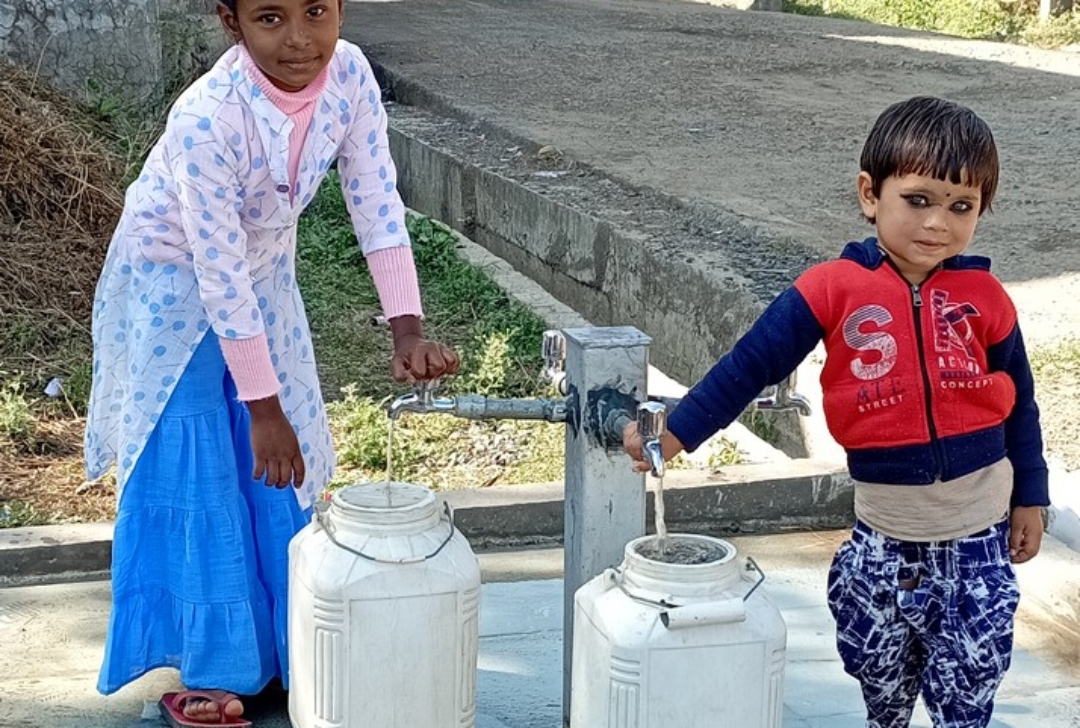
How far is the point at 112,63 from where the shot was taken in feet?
25.0

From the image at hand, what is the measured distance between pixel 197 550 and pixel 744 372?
3.30ft

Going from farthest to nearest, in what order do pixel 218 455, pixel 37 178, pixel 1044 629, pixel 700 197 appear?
1. pixel 700 197
2. pixel 37 178
3. pixel 1044 629
4. pixel 218 455

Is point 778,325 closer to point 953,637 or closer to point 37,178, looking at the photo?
point 953,637

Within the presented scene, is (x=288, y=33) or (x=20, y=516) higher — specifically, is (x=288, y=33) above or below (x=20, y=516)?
above

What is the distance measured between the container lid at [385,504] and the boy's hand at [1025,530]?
3.00 ft

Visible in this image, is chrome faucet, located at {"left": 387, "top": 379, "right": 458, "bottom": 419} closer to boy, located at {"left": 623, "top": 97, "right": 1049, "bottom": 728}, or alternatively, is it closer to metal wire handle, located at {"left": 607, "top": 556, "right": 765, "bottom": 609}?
boy, located at {"left": 623, "top": 97, "right": 1049, "bottom": 728}

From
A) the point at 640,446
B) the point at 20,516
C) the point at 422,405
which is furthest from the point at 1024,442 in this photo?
the point at 20,516

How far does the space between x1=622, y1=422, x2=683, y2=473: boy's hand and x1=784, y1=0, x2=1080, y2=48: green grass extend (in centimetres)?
1001

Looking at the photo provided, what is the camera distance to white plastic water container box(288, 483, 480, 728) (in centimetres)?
229

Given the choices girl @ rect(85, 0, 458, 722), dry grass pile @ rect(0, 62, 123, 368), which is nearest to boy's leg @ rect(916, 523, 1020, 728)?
girl @ rect(85, 0, 458, 722)

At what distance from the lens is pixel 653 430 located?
7.51 feet

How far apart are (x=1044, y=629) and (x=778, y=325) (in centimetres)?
123

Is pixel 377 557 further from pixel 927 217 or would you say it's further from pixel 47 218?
pixel 47 218

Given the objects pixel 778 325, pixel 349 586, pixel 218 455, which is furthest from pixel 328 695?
pixel 778 325
